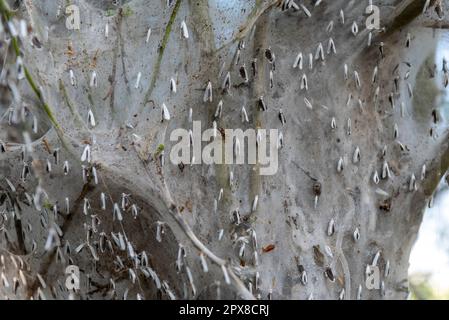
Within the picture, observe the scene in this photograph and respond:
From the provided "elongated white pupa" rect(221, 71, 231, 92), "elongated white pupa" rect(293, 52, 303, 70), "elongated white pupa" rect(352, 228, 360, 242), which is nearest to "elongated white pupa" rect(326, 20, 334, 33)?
"elongated white pupa" rect(293, 52, 303, 70)

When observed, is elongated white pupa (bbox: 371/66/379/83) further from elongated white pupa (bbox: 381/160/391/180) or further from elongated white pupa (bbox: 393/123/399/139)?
elongated white pupa (bbox: 381/160/391/180)

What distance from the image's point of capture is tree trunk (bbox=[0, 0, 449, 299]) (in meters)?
2.78

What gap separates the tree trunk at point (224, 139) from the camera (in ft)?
9.12

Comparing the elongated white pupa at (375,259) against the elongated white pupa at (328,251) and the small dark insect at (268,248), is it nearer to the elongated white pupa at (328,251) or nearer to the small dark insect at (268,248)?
the elongated white pupa at (328,251)

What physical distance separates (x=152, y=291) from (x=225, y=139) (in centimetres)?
81

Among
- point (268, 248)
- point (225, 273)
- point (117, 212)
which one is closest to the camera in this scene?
point (225, 273)

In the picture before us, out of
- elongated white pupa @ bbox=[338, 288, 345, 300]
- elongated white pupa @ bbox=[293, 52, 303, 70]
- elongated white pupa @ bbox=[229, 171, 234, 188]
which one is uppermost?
elongated white pupa @ bbox=[293, 52, 303, 70]

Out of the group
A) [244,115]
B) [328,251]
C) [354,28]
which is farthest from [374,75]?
[328,251]

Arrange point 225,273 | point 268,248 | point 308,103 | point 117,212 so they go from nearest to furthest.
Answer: point 225,273 → point 117,212 → point 268,248 → point 308,103

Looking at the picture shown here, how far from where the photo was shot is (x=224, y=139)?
2.87 metres

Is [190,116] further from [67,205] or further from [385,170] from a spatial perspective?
[385,170]

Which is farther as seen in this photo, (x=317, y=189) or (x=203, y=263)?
(x=317, y=189)
